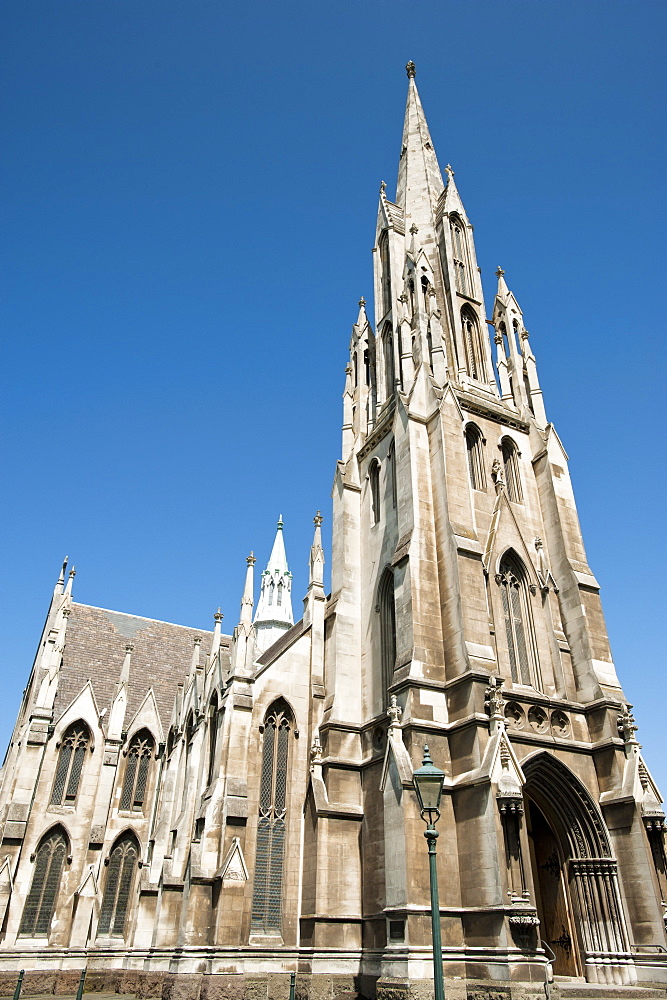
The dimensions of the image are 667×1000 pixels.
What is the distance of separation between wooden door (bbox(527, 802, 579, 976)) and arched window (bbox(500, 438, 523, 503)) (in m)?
9.78

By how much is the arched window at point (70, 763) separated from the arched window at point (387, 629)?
640 inches

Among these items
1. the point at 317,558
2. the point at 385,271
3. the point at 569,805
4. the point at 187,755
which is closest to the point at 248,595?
the point at 317,558

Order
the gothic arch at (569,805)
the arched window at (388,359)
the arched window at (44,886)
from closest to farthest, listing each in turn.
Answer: the gothic arch at (569,805)
the arched window at (44,886)
the arched window at (388,359)

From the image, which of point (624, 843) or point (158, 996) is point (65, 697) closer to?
point (158, 996)

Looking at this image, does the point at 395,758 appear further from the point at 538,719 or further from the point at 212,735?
the point at 212,735

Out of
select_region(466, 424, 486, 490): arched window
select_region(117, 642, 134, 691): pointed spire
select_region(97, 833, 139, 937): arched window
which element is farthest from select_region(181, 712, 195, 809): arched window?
select_region(466, 424, 486, 490): arched window

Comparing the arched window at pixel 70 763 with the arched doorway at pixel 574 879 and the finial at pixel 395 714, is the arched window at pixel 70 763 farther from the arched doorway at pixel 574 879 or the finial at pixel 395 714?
the arched doorway at pixel 574 879

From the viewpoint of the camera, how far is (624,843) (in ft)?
58.4

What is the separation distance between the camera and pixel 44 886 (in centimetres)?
2786

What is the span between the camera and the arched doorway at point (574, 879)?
55.7ft

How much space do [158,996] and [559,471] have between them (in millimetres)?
20882

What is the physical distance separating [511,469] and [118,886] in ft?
76.2

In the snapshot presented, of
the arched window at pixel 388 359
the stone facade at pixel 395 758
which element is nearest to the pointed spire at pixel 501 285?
the stone facade at pixel 395 758

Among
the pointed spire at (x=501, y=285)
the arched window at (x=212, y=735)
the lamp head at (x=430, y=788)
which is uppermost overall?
the pointed spire at (x=501, y=285)
